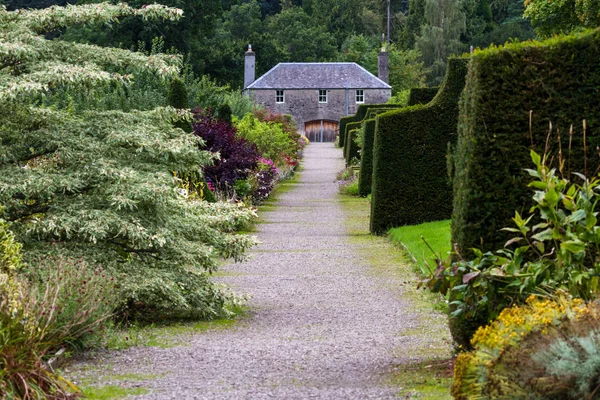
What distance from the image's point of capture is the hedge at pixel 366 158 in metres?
24.1

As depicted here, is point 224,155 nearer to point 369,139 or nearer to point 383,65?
point 369,139

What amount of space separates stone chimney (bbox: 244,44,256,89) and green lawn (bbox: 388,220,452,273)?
2011 inches

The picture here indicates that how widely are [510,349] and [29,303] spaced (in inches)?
125

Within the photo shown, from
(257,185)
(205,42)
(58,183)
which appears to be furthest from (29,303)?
(205,42)

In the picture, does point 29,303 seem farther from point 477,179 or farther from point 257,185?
point 257,185

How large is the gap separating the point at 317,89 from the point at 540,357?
6612 cm

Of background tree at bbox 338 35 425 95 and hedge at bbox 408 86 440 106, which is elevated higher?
background tree at bbox 338 35 425 95

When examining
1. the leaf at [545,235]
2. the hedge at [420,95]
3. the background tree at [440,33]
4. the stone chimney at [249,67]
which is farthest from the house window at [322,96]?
the leaf at [545,235]

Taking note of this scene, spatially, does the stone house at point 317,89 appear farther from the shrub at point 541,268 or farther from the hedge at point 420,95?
the shrub at point 541,268

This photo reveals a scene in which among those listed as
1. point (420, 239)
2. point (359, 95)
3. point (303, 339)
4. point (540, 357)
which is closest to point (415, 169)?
point (420, 239)

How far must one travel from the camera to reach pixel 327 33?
8288 centimetres

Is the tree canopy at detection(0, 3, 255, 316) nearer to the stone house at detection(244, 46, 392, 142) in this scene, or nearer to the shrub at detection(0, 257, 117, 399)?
the shrub at detection(0, 257, 117, 399)

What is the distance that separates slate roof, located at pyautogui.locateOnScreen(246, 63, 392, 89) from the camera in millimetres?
69250

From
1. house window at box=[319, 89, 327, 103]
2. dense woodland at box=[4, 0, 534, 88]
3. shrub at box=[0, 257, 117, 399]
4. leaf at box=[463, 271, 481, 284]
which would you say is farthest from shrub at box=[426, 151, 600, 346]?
house window at box=[319, 89, 327, 103]
